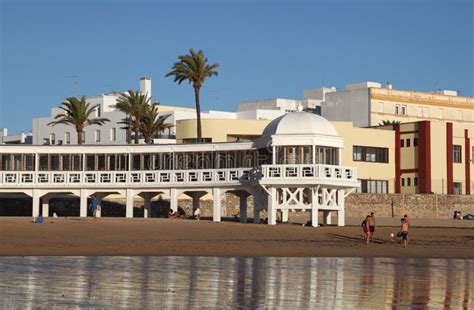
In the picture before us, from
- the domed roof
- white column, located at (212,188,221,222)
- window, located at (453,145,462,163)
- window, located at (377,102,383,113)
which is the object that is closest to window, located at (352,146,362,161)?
window, located at (453,145,462,163)

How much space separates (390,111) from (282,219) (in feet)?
209

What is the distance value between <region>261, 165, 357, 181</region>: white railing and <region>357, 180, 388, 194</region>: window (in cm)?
3295

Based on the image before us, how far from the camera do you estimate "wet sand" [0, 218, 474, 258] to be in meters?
42.2

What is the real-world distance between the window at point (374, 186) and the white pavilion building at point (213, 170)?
2657cm

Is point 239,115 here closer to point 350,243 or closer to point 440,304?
point 350,243

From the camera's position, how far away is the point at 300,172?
59406 millimetres

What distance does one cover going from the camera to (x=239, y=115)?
418 feet

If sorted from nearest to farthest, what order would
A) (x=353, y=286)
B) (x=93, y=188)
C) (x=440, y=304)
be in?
(x=440, y=304) < (x=353, y=286) < (x=93, y=188)

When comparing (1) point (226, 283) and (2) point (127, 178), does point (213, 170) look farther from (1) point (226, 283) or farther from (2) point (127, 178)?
(1) point (226, 283)

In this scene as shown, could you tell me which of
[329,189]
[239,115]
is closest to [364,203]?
[329,189]

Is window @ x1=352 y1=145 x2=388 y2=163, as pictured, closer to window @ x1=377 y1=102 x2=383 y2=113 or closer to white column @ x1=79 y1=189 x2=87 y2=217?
white column @ x1=79 y1=189 x2=87 y2=217

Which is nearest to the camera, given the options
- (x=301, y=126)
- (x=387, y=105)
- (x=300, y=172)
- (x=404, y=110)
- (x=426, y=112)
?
(x=300, y=172)

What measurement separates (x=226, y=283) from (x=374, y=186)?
69.0m

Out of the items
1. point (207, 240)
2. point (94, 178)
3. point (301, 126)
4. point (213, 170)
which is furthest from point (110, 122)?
point (207, 240)
